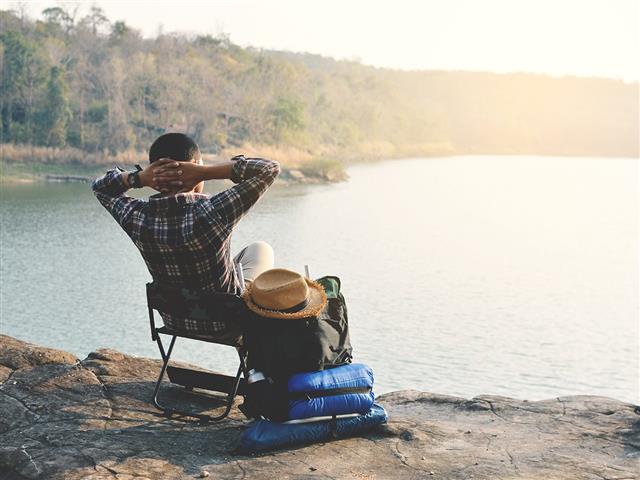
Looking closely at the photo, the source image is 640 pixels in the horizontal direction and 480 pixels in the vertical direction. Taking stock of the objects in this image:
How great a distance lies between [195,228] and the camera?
3467 mm

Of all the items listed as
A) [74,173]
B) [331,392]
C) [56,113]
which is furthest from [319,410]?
[56,113]

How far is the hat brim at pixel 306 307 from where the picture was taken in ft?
11.4

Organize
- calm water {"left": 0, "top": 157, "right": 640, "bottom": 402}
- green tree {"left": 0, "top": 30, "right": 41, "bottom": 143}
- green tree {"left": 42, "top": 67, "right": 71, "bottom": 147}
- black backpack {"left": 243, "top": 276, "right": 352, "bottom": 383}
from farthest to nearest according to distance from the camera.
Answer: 1. green tree {"left": 0, "top": 30, "right": 41, "bottom": 143}
2. green tree {"left": 42, "top": 67, "right": 71, "bottom": 147}
3. calm water {"left": 0, "top": 157, "right": 640, "bottom": 402}
4. black backpack {"left": 243, "top": 276, "right": 352, "bottom": 383}

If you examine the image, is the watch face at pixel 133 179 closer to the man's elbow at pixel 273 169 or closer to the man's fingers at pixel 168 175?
the man's fingers at pixel 168 175

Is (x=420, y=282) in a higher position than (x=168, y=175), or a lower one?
lower

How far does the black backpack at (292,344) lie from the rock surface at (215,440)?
1.06ft

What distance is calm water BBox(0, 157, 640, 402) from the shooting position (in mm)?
13367

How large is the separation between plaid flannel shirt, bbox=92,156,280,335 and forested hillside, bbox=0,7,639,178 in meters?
17.4

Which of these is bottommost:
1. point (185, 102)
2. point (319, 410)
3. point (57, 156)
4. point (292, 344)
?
point (57, 156)

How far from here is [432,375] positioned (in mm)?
12602

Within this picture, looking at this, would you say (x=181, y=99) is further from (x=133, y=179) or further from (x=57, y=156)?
(x=133, y=179)

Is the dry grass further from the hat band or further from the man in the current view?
the hat band

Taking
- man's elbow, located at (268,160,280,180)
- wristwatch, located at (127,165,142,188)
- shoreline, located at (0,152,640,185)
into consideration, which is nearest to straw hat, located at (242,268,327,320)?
man's elbow, located at (268,160,280,180)

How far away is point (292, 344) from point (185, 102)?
1991 inches
